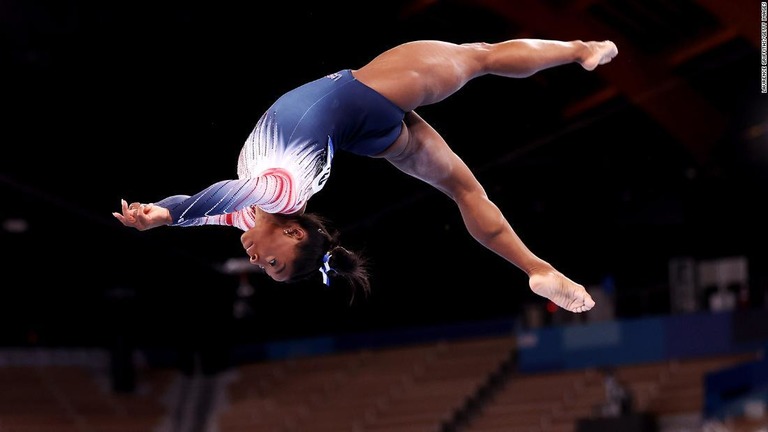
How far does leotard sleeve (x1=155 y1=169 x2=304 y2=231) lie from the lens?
11.5 feet

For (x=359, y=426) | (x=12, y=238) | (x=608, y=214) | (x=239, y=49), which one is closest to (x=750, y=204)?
(x=608, y=214)

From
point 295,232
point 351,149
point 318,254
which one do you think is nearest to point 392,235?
point 351,149

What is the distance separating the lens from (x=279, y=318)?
609 inches

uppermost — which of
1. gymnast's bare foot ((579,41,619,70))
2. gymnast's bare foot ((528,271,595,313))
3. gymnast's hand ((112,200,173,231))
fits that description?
gymnast's bare foot ((579,41,619,70))

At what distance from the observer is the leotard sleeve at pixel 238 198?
352 centimetres

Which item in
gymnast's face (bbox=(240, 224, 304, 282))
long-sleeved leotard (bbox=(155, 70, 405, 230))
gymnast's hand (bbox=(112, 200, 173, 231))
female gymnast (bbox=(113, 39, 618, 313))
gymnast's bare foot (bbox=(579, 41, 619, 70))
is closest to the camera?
gymnast's hand (bbox=(112, 200, 173, 231))

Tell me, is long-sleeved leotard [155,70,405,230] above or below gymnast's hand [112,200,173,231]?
above

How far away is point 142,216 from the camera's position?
11.3 ft

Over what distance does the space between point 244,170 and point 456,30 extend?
3.05 m

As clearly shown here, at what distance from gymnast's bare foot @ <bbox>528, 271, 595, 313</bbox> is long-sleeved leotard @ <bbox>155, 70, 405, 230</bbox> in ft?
2.69

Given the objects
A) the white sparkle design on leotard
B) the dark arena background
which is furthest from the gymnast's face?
the dark arena background

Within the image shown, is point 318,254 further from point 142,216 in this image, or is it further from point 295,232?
point 142,216

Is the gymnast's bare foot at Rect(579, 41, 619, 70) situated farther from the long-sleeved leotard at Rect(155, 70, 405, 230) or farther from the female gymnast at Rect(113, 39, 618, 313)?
the long-sleeved leotard at Rect(155, 70, 405, 230)

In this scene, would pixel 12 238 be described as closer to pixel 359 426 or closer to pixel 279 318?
pixel 279 318
